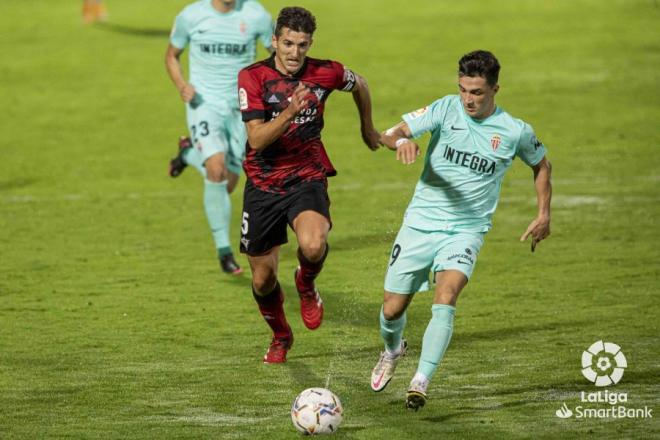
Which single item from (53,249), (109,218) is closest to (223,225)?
(53,249)

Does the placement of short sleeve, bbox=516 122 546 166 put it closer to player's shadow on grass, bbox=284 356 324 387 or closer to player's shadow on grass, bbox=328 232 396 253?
player's shadow on grass, bbox=284 356 324 387

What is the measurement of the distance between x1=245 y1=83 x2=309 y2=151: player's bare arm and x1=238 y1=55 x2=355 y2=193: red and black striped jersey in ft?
0.45

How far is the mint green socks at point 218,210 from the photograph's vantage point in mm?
13586

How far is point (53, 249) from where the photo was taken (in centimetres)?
1534

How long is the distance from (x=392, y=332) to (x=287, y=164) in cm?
151

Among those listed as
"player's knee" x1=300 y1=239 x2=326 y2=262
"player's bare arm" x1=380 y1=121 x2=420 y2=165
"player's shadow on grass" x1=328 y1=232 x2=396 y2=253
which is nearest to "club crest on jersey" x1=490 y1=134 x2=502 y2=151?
"player's bare arm" x1=380 y1=121 x2=420 y2=165

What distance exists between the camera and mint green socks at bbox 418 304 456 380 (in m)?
8.34

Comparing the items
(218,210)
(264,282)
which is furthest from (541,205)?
(218,210)

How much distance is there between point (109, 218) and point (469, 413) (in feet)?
30.6

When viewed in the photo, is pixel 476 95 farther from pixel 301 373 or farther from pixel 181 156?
pixel 181 156

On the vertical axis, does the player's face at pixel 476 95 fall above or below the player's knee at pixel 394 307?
above

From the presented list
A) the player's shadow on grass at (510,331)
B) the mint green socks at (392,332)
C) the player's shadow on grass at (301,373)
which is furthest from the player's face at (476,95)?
the player's shadow on grass at (510,331)

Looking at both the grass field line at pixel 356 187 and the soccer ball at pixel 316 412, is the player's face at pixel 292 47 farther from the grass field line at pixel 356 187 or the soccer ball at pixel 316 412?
the grass field line at pixel 356 187

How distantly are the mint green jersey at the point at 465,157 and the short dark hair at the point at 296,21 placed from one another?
105 cm
